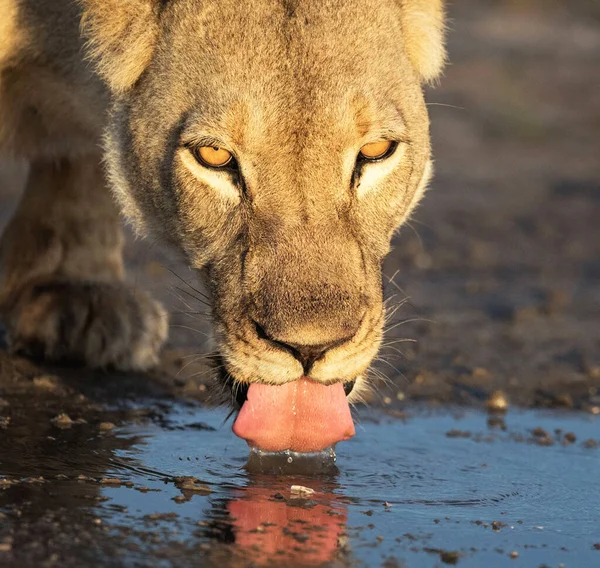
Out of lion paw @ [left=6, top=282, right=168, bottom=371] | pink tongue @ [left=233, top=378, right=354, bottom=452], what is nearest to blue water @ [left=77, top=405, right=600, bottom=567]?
pink tongue @ [left=233, top=378, right=354, bottom=452]

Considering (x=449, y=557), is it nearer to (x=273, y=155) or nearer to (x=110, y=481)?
(x=110, y=481)

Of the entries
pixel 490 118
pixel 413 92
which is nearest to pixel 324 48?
pixel 413 92

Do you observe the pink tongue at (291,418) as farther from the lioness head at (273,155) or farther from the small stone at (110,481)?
the small stone at (110,481)

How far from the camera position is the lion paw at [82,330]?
473 centimetres

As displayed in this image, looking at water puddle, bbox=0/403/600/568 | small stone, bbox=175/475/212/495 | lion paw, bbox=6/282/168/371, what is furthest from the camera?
lion paw, bbox=6/282/168/371

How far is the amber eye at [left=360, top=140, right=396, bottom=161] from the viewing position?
3.76 m

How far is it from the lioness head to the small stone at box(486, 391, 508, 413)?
3.56ft

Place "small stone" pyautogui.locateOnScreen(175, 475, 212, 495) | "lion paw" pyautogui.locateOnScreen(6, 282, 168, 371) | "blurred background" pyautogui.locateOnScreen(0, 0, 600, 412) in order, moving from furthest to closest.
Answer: "blurred background" pyautogui.locateOnScreen(0, 0, 600, 412) < "lion paw" pyautogui.locateOnScreen(6, 282, 168, 371) < "small stone" pyautogui.locateOnScreen(175, 475, 212, 495)

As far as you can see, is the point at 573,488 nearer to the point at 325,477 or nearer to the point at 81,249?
the point at 325,477

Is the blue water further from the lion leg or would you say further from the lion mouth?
the lion leg

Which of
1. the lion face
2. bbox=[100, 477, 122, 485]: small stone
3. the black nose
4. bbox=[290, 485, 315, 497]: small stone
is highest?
the lion face

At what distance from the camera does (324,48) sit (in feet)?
12.3

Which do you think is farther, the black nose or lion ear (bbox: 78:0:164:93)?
lion ear (bbox: 78:0:164:93)

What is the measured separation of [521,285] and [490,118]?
16.1 ft
